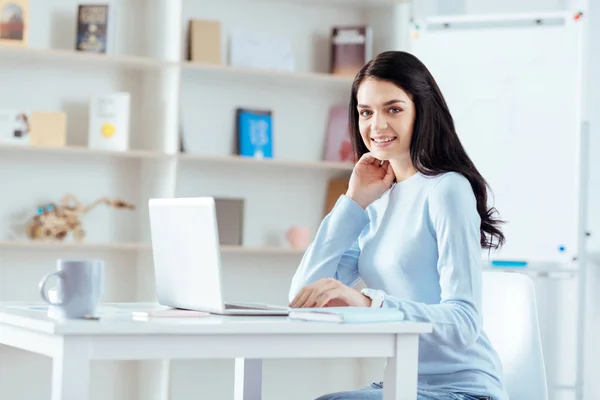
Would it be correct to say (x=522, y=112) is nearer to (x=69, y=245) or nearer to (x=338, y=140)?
(x=338, y=140)

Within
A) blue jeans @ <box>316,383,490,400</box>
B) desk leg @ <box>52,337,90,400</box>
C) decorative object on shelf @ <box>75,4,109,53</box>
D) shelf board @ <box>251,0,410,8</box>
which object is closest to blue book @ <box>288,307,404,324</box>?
blue jeans @ <box>316,383,490,400</box>

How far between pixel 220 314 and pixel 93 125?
236cm

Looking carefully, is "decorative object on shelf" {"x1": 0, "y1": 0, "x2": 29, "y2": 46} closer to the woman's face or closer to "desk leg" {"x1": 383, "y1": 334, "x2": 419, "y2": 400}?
the woman's face

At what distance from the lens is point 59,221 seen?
3.90 m

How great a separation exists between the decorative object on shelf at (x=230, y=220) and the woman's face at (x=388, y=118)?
205 centimetres

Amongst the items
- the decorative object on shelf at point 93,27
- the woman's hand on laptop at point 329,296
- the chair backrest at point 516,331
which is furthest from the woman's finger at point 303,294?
the decorative object on shelf at point 93,27

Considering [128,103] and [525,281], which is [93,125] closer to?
[128,103]

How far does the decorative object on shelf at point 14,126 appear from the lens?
3.84 m

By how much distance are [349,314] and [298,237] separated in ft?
8.81

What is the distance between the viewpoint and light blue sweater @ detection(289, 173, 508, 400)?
1.90 m

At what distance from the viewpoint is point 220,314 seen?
1768 millimetres

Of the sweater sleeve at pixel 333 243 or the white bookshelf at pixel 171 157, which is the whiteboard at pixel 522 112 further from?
the sweater sleeve at pixel 333 243

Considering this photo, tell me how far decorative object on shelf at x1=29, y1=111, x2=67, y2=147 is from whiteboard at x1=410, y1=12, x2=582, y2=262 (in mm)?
1537

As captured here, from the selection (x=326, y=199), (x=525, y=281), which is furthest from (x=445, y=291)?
(x=326, y=199)
